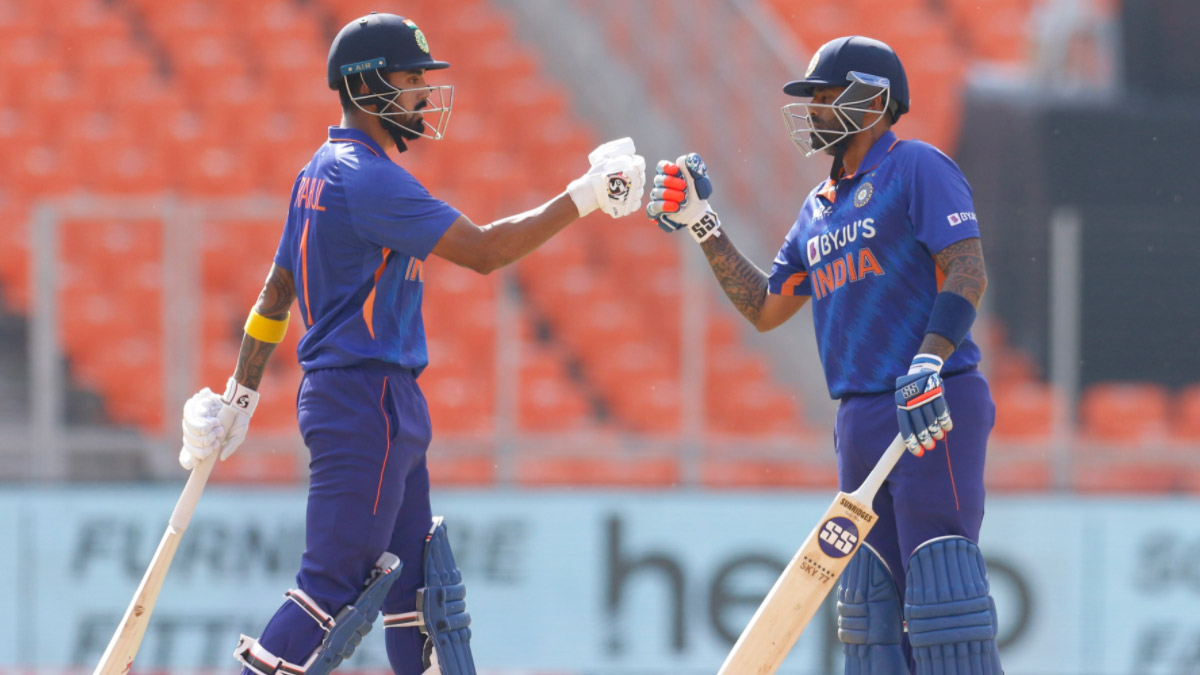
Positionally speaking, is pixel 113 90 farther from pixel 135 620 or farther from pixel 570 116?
pixel 135 620

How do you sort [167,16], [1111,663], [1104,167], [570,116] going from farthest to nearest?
[167,16]
[570,116]
[1104,167]
[1111,663]

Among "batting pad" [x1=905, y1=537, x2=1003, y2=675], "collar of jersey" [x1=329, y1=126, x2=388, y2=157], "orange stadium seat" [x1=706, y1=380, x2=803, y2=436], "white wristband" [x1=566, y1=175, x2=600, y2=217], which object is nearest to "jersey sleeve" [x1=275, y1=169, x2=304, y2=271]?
"collar of jersey" [x1=329, y1=126, x2=388, y2=157]

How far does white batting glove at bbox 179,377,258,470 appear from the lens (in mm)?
4426

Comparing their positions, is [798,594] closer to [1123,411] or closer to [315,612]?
[315,612]

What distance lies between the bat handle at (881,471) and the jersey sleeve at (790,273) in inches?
27.0

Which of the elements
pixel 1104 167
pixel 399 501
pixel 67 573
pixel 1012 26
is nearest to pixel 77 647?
pixel 67 573

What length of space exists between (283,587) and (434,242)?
11.0 ft

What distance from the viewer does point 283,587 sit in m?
6.95

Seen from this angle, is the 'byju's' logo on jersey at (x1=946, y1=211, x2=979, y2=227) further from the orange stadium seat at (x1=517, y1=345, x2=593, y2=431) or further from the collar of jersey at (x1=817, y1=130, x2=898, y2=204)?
the orange stadium seat at (x1=517, y1=345, x2=593, y2=431)

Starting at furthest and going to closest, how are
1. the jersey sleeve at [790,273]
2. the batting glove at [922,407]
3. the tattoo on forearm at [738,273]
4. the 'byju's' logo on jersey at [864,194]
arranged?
the tattoo on forearm at [738,273] → the jersey sleeve at [790,273] → the 'byju's' logo on jersey at [864,194] → the batting glove at [922,407]

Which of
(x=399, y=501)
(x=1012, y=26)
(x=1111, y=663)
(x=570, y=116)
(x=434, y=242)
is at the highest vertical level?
(x=1012, y=26)

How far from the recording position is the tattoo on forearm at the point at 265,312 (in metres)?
4.41

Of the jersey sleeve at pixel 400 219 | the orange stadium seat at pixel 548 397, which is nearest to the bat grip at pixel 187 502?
the jersey sleeve at pixel 400 219

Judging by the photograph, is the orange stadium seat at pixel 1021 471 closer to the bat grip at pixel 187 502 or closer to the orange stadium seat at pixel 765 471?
the orange stadium seat at pixel 765 471
